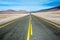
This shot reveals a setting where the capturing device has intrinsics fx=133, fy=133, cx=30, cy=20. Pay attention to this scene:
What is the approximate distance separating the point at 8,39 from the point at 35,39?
6.77ft

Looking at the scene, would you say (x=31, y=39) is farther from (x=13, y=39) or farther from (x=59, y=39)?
(x=59, y=39)

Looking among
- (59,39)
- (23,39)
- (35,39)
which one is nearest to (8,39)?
(23,39)

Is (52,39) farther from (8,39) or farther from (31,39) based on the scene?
(8,39)

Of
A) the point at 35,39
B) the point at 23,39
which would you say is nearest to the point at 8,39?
the point at 23,39

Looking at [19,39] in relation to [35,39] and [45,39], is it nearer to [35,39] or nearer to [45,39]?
[35,39]

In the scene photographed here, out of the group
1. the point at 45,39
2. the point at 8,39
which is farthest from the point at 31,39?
the point at 8,39

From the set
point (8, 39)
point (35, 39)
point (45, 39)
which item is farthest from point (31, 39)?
point (8, 39)

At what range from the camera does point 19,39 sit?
396 inches

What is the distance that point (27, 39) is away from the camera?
9.99 meters

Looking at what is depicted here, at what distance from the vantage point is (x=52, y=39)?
10.1 m

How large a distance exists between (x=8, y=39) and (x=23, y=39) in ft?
3.83

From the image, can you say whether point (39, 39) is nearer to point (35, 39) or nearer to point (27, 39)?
point (35, 39)

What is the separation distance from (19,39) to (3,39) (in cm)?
125

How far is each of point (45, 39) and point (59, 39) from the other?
107cm
